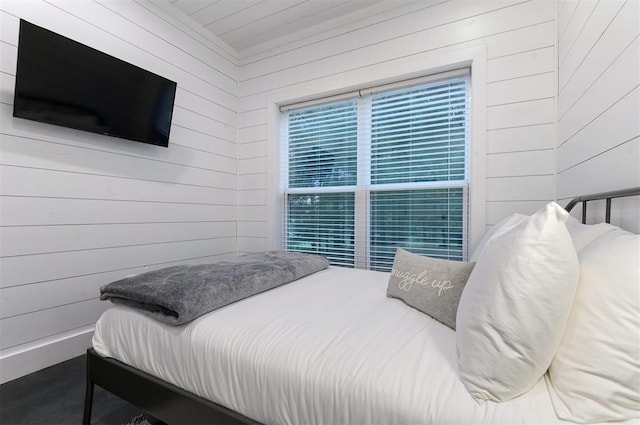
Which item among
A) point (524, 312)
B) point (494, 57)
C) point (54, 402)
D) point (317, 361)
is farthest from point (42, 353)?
point (494, 57)

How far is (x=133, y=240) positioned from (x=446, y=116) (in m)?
2.70

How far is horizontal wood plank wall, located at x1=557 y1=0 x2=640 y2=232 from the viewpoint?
101cm

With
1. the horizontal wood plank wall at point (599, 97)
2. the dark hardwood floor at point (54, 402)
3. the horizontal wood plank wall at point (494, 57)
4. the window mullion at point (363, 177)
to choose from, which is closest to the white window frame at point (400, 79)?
the horizontal wood plank wall at point (494, 57)

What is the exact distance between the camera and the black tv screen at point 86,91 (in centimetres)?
169

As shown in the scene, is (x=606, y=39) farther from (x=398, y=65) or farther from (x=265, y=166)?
(x=265, y=166)

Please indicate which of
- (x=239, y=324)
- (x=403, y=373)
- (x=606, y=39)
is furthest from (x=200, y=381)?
(x=606, y=39)

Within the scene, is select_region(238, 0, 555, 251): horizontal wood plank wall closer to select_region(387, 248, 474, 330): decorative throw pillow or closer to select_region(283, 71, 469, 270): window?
select_region(283, 71, 469, 270): window

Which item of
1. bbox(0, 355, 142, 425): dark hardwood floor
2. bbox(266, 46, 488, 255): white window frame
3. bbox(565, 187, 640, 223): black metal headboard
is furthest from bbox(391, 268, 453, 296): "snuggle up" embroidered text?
bbox(0, 355, 142, 425): dark hardwood floor

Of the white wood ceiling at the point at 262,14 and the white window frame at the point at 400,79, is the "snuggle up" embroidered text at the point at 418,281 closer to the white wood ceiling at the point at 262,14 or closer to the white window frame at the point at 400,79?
the white window frame at the point at 400,79

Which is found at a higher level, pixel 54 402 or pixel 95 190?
pixel 95 190

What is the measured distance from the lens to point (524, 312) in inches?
26.4

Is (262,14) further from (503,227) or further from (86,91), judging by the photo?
(503,227)

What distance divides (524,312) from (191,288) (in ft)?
3.79

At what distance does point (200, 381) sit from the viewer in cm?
103
